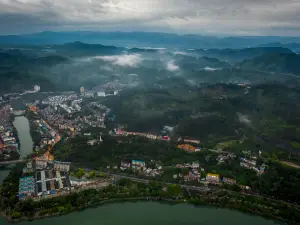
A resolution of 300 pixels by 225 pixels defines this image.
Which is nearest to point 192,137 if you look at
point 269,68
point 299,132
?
point 299,132

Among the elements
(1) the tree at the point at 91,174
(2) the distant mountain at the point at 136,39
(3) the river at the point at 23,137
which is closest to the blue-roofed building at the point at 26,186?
(3) the river at the point at 23,137

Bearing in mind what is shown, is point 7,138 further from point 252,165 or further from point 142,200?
point 252,165

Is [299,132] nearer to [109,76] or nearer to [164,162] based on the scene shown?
[164,162]

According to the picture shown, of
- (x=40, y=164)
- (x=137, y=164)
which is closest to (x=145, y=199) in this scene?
(x=137, y=164)

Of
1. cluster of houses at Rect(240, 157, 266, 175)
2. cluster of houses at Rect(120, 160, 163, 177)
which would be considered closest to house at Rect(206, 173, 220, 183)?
cluster of houses at Rect(240, 157, 266, 175)

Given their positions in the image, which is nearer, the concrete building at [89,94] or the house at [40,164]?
the house at [40,164]

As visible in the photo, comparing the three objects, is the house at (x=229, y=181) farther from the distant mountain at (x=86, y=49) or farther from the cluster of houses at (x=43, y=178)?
the distant mountain at (x=86, y=49)
